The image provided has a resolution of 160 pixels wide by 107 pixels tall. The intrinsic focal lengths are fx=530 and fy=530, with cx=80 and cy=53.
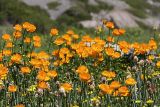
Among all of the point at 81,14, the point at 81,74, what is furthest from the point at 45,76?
the point at 81,14

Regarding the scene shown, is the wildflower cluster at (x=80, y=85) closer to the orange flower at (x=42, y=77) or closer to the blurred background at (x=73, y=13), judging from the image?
the orange flower at (x=42, y=77)

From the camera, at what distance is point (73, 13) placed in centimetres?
5347

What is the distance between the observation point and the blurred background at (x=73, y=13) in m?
36.4

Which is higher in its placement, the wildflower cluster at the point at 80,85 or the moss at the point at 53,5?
the wildflower cluster at the point at 80,85

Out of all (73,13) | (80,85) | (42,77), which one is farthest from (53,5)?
(42,77)

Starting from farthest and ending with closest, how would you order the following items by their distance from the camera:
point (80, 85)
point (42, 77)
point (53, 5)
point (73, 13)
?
point (53, 5)
point (73, 13)
point (80, 85)
point (42, 77)

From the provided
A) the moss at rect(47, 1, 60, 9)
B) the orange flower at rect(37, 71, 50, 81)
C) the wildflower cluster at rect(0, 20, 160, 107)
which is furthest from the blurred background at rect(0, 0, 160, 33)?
the orange flower at rect(37, 71, 50, 81)

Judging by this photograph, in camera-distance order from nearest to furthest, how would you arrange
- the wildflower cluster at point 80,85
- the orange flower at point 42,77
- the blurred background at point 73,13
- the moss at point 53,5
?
the wildflower cluster at point 80,85
the orange flower at point 42,77
the blurred background at point 73,13
the moss at point 53,5

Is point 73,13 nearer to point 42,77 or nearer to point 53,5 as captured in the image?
point 53,5

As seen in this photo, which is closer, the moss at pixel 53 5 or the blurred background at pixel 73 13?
the blurred background at pixel 73 13

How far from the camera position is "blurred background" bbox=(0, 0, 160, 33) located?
36375mm

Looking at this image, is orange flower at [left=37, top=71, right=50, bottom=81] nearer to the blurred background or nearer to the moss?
the blurred background

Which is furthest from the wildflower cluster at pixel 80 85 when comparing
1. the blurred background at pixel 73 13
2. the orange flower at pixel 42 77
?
the blurred background at pixel 73 13

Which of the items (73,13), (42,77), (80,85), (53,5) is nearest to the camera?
(42,77)
